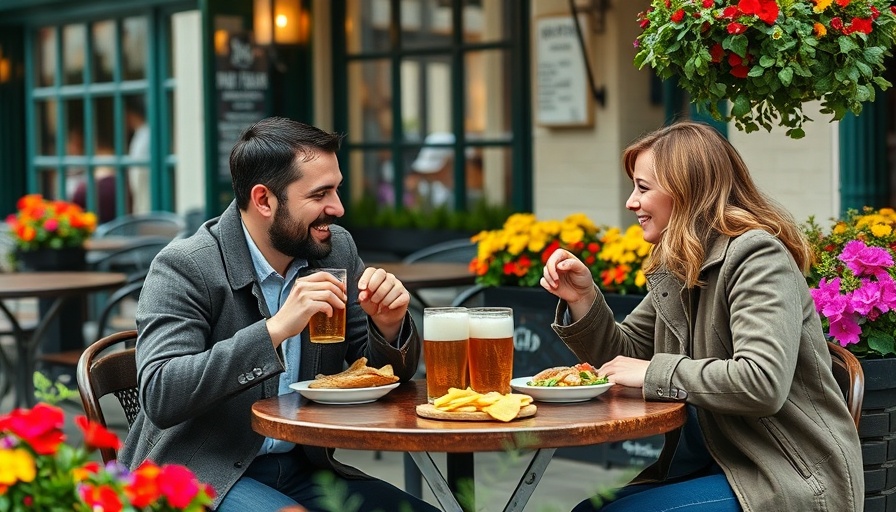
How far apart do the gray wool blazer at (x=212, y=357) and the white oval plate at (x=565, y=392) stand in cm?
43

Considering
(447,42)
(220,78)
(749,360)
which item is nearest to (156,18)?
(220,78)

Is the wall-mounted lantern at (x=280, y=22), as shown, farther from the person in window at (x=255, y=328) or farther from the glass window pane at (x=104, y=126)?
the person in window at (x=255, y=328)

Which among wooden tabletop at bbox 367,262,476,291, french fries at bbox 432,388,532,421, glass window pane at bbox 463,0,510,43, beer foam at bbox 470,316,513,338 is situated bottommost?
wooden tabletop at bbox 367,262,476,291

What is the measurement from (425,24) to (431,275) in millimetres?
2723

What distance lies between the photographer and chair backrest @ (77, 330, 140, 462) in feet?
9.46

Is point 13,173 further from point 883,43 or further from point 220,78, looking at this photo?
point 883,43

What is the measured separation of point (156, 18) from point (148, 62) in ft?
1.09

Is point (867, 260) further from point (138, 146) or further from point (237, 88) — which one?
point (138, 146)

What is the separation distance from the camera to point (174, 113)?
32.4 ft

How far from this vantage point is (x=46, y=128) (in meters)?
10.8

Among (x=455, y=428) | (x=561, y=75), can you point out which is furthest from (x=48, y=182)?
(x=455, y=428)

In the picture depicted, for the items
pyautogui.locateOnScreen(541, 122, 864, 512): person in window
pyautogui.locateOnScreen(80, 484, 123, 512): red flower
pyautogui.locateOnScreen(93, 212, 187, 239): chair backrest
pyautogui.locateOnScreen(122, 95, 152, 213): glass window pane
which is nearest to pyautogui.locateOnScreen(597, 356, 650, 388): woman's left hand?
pyautogui.locateOnScreen(541, 122, 864, 512): person in window

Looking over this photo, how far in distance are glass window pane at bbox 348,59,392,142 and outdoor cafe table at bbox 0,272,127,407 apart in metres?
2.43

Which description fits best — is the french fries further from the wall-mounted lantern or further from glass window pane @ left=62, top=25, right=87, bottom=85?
glass window pane @ left=62, top=25, right=87, bottom=85
